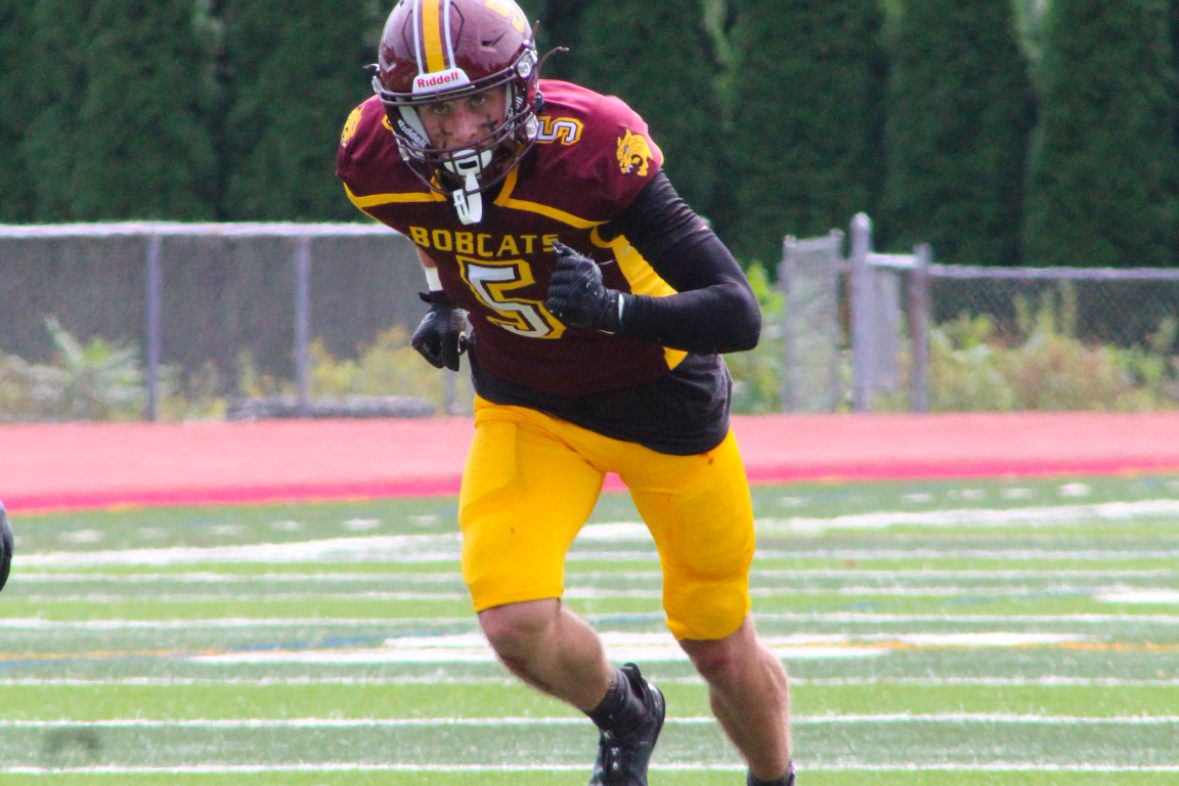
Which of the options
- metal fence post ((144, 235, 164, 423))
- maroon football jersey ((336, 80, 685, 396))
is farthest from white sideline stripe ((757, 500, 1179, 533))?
metal fence post ((144, 235, 164, 423))

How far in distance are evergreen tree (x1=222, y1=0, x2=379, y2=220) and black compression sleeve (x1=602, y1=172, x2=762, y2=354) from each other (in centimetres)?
1808

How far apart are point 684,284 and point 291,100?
60.7ft

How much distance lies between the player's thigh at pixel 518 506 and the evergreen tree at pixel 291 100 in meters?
17.7

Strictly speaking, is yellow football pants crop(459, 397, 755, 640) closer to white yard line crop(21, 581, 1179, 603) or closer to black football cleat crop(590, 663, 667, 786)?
black football cleat crop(590, 663, 667, 786)

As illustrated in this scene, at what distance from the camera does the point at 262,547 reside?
10.1 metres

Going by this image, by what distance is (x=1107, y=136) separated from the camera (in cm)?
2178

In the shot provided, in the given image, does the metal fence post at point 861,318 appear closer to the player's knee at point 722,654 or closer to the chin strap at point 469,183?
the player's knee at point 722,654

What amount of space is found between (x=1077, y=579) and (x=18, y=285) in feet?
34.7

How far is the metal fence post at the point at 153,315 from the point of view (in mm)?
16969

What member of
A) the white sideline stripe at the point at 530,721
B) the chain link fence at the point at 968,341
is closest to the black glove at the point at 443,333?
the white sideline stripe at the point at 530,721

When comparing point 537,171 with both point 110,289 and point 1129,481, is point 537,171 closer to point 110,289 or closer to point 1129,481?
point 1129,481

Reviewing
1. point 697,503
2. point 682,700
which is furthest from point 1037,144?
point 697,503

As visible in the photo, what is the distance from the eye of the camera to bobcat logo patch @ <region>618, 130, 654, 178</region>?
14.0 feet

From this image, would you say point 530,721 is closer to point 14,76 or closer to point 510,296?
point 510,296
